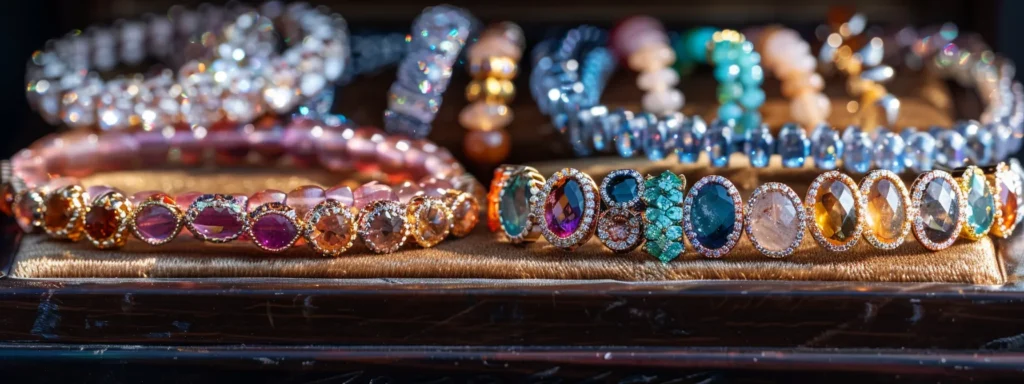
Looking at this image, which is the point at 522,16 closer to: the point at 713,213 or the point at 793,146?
the point at 793,146

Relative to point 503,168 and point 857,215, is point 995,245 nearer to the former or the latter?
point 857,215

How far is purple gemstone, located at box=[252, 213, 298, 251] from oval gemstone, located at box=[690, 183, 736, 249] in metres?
0.33

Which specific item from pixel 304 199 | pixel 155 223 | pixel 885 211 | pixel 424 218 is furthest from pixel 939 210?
pixel 155 223

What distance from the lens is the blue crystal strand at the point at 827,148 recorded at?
0.93 m

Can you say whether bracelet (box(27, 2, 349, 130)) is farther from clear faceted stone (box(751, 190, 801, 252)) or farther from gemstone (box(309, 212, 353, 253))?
clear faceted stone (box(751, 190, 801, 252))

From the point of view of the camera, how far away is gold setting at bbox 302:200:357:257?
791 millimetres

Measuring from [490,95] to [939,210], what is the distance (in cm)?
54

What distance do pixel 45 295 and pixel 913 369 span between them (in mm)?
650

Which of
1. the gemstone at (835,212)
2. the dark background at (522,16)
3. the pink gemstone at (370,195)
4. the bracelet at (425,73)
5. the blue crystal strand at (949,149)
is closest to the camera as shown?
the gemstone at (835,212)

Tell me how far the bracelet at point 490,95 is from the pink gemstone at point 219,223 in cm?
39

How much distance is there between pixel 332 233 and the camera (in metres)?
0.79

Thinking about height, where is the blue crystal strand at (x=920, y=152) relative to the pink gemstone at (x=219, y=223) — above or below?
above

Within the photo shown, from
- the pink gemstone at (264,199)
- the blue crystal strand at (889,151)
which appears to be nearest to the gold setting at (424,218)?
the pink gemstone at (264,199)

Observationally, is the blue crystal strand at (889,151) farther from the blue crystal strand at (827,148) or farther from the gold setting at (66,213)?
the gold setting at (66,213)
